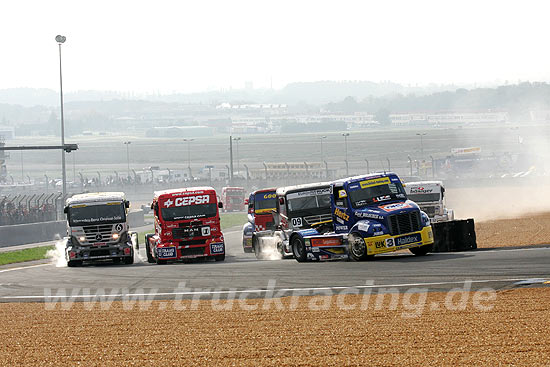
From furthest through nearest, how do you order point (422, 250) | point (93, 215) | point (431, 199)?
point (431, 199) < point (93, 215) < point (422, 250)

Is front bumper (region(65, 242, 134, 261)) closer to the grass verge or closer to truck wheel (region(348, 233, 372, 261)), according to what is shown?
the grass verge

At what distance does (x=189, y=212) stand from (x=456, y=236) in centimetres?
874

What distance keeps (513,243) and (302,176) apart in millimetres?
80266

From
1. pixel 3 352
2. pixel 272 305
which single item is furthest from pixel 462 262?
pixel 3 352

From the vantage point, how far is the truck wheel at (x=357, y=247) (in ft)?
75.3

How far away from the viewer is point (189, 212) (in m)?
28.7

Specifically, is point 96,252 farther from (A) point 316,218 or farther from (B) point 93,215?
(A) point 316,218

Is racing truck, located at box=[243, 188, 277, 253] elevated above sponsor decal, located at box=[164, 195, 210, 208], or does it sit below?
below

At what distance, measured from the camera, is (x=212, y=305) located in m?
16.7

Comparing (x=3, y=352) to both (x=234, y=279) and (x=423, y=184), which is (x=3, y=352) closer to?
(x=234, y=279)

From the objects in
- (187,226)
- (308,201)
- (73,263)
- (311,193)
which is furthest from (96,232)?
(311,193)

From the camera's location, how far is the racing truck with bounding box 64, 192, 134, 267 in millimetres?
29562

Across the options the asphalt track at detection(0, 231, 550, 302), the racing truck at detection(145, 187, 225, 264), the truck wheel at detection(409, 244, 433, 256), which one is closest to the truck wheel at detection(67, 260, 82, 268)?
the racing truck at detection(145, 187, 225, 264)

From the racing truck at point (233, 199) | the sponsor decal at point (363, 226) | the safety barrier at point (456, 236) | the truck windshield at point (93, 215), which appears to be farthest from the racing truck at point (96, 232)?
the racing truck at point (233, 199)
